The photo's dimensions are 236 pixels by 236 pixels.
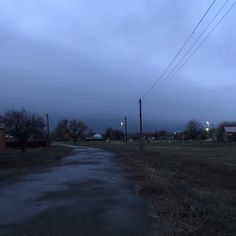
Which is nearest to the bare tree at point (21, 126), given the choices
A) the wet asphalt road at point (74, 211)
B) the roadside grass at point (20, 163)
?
the roadside grass at point (20, 163)

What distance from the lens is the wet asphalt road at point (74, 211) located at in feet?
31.7

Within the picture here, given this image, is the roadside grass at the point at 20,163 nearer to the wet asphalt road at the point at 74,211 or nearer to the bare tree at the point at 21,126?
the wet asphalt road at the point at 74,211

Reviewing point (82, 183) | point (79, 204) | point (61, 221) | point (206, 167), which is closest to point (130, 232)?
point (61, 221)

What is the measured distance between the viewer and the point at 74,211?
480 inches

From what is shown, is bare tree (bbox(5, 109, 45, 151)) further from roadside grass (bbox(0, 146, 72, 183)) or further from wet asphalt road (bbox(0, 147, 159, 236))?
wet asphalt road (bbox(0, 147, 159, 236))

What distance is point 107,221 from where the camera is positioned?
10.6 meters

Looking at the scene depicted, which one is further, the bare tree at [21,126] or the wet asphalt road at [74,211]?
the bare tree at [21,126]

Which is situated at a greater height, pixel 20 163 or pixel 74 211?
pixel 20 163

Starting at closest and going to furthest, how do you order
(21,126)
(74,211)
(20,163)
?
(74,211)
(20,163)
(21,126)

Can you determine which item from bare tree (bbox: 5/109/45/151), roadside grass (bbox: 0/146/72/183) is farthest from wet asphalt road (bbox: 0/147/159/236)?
bare tree (bbox: 5/109/45/151)

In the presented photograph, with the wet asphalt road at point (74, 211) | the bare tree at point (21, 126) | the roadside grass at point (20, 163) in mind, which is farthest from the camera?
the bare tree at point (21, 126)

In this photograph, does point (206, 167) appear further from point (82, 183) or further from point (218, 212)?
point (218, 212)

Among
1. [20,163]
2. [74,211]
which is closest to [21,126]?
[20,163]

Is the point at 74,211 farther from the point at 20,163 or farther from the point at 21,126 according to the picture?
the point at 21,126
